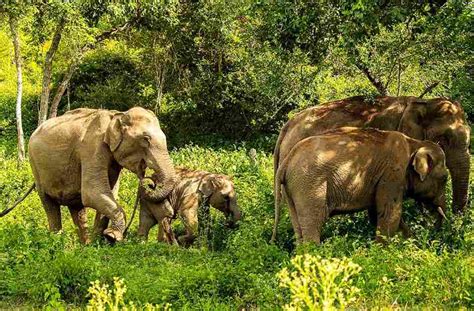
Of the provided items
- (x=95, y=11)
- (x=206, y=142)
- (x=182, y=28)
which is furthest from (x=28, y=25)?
(x=206, y=142)

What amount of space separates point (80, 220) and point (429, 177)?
551 centimetres

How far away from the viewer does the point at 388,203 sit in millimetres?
9219

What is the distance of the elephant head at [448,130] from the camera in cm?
1057

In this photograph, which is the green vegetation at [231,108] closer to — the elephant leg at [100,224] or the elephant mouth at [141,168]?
the elephant leg at [100,224]

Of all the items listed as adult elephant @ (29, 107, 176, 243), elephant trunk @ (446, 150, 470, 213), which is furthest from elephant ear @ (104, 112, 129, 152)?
elephant trunk @ (446, 150, 470, 213)

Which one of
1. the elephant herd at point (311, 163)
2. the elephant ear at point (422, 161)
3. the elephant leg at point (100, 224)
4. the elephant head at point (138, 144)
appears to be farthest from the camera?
the elephant leg at point (100, 224)

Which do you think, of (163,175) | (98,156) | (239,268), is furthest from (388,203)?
(98,156)

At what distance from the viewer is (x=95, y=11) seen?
73.7 feet

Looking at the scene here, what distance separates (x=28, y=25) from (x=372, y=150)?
14911 mm

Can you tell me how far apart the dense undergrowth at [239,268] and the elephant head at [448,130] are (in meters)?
0.71

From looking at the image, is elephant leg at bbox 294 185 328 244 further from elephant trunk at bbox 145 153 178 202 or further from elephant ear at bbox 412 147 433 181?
elephant trunk at bbox 145 153 178 202

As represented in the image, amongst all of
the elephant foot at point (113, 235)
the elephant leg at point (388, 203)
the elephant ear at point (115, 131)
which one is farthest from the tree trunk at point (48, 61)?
the elephant leg at point (388, 203)

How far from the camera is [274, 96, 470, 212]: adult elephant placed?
34.8 feet

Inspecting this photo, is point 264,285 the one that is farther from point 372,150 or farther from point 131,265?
point 372,150
